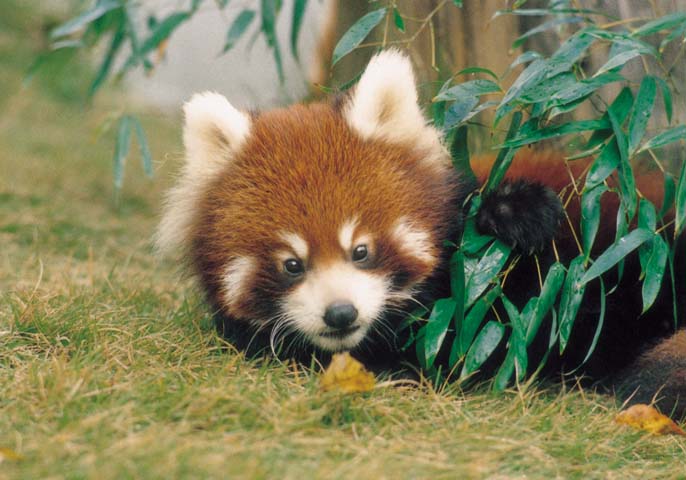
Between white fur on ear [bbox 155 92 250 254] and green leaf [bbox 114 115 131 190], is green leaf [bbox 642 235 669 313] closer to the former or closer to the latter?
white fur on ear [bbox 155 92 250 254]

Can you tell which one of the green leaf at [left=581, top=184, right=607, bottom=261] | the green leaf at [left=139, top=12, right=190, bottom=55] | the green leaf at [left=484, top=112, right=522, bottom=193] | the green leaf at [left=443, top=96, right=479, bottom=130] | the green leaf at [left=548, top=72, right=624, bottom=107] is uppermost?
the green leaf at [left=139, top=12, right=190, bottom=55]

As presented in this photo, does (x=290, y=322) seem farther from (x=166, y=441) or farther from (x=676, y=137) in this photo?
(x=676, y=137)

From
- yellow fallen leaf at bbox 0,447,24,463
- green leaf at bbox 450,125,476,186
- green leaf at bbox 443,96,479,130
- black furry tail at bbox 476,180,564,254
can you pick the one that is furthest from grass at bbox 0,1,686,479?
green leaf at bbox 443,96,479,130

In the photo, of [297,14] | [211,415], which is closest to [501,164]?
[297,14]

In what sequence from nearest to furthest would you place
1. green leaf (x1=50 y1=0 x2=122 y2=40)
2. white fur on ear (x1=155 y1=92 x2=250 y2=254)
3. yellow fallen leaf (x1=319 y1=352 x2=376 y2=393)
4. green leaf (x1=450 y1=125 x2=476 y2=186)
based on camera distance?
yellow fallen leaf (x1=319 y1=352 x2=376 y2=393) < white fur on ear (x1=155 y1=92 x2=250 y2=254) < green leaf (x1=450 y1=125 x2=476 y2=186) < green leaf (x1=50 y1=0 x2=122 y2=40)

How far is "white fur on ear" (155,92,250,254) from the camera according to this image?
304 centimetres

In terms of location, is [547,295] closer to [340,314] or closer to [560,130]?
[560,130]

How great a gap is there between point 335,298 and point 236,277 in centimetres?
42

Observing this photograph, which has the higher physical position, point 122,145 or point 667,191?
point 122,145

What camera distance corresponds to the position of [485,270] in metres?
2.93

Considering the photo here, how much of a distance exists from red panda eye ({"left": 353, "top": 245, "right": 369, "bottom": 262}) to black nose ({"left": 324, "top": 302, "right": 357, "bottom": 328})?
204 millimetres

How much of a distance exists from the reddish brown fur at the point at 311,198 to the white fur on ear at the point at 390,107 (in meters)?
0.05

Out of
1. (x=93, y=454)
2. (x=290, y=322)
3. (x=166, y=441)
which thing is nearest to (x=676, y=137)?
(x=290, y=322)

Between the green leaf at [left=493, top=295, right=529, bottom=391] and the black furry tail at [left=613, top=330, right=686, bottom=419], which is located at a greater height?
the green leaf at [left=493, top=295, right=529, bottom=391]
